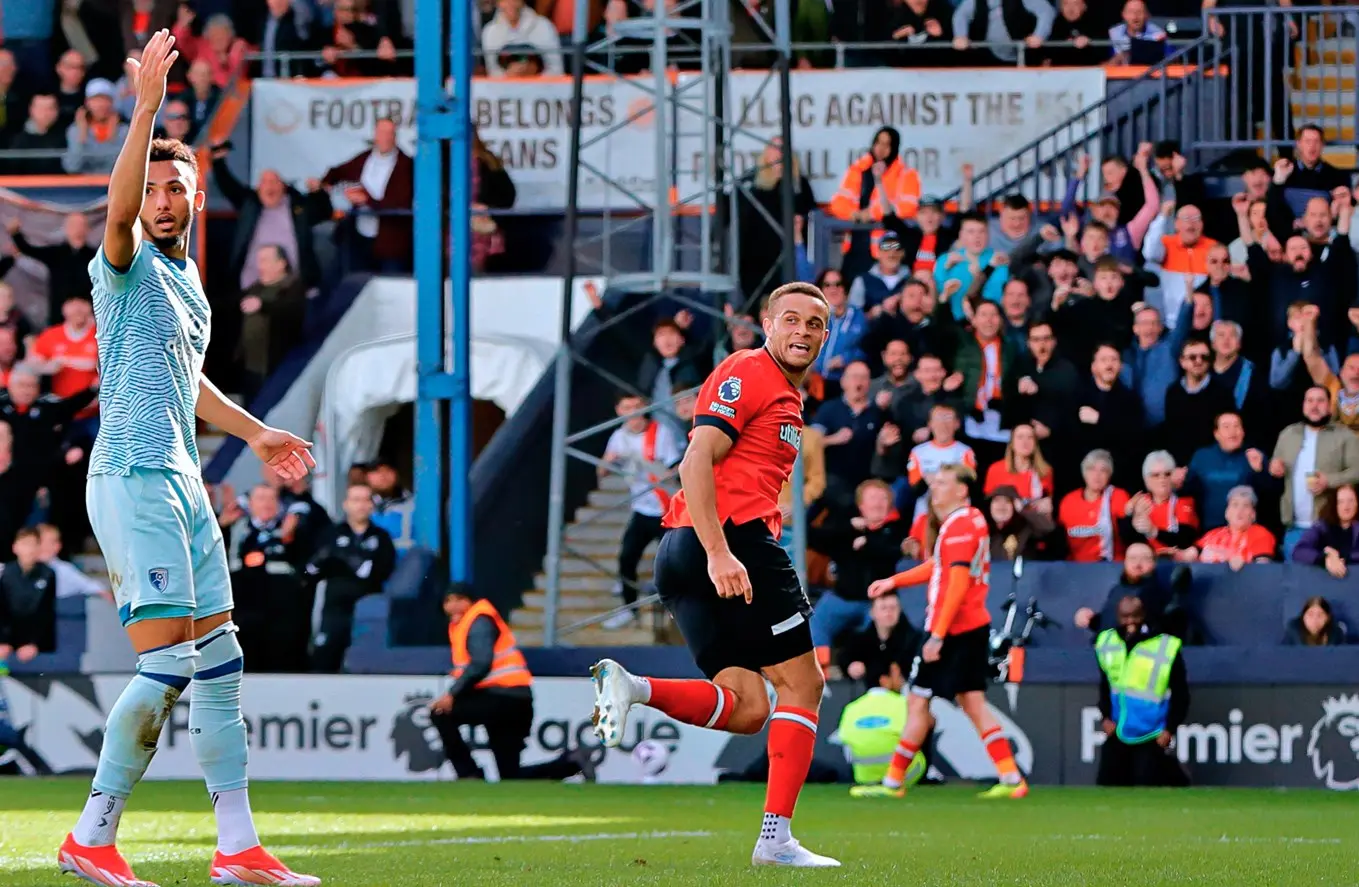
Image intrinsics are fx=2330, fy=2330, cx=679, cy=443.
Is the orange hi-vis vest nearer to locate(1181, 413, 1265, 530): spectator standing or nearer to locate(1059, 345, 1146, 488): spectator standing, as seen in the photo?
locate(1059, 345, 1146, 488): spectator standing

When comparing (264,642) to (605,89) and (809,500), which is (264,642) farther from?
(605,89)

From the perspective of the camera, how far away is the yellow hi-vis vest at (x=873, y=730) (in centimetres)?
1441

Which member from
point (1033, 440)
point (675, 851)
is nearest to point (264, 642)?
point (1033, 440)

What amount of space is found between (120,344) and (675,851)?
10.1 ft

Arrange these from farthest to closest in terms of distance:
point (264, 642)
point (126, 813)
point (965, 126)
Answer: point (965, 126) → point (264, 642) → point (126, 813)

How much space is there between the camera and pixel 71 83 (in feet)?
73.2

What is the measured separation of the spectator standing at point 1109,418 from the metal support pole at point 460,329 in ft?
14.2

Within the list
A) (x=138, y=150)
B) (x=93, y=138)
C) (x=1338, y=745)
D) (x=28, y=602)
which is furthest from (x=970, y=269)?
(x=138, y=150)

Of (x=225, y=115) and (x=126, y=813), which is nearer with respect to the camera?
(x=126, y=813)

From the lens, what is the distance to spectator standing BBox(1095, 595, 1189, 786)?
46.8 ft

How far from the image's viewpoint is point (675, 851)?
8.49 meters

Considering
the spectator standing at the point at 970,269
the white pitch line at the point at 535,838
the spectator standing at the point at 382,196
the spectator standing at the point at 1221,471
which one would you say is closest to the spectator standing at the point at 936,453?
the spectator standing at the point at 970,269

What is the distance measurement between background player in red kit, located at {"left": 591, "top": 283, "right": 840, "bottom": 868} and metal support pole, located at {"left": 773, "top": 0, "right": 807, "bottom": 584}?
335 inches

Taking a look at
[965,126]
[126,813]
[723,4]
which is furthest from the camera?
[965,126]
